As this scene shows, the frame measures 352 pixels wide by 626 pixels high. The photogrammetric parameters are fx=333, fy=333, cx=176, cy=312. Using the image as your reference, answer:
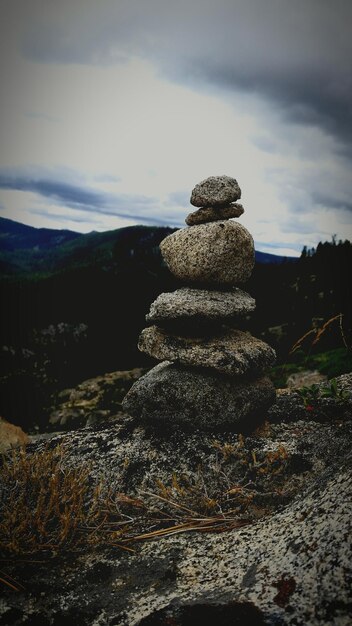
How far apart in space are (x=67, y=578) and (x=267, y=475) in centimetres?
307

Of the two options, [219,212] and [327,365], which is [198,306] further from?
[327,365]

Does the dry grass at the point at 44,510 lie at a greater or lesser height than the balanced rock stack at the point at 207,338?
Answer: lesser

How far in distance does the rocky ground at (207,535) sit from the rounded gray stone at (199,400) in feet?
0.95

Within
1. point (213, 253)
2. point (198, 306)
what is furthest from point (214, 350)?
point (213, 253)

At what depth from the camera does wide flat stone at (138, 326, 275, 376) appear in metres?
6.63

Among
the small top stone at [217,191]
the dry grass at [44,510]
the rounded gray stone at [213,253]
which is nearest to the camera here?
the dry grass at [44,510]

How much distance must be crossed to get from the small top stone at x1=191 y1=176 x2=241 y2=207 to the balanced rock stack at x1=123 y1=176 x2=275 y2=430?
2 cm

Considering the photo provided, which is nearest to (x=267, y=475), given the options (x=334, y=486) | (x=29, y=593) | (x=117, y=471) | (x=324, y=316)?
(x=334, y=486)

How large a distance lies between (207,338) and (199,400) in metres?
1.32

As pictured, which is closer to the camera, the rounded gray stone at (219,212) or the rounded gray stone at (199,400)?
the rounded gray stone at (199,400)

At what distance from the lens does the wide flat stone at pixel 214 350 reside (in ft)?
21.8

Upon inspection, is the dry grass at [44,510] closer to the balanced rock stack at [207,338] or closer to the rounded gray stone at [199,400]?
the rounded gray stone at [199,400]

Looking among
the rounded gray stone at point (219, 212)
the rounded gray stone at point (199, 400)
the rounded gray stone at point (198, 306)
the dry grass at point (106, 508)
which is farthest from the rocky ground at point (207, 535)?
the rounded gray stone at point (219, 212)

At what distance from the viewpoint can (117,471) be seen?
18.8ft
